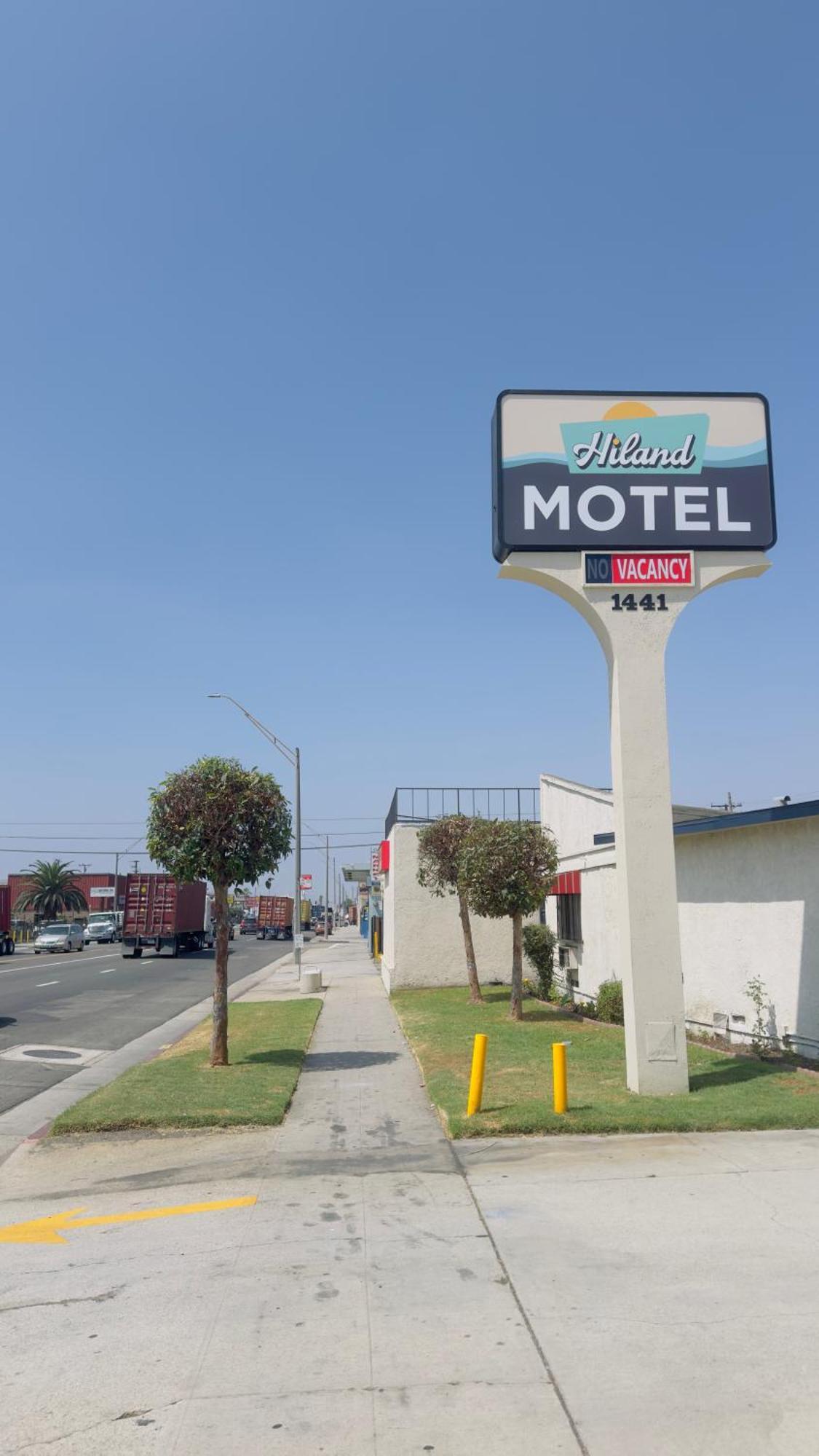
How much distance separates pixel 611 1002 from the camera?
17.8 metres

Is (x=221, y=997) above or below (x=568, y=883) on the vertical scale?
below

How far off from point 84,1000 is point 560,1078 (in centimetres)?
1861

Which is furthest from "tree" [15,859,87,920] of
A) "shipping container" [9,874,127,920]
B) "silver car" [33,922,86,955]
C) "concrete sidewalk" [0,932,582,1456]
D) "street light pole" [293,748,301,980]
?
"concrete sidewalk" [0,932,582,1456]

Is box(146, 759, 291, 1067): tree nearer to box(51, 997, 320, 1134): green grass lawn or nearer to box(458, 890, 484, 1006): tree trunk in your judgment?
box(51, 997, 320, 1134): green grass lawn

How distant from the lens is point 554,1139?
9789mm

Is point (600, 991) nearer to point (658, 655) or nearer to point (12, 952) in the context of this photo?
point (658, 655)

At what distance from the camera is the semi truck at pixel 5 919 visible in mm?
52562

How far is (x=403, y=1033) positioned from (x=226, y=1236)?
10982 mm

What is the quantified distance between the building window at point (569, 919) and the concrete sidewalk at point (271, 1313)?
41.1ft

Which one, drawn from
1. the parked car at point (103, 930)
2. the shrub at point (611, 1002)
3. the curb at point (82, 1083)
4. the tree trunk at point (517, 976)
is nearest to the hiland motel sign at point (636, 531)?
the shrub at point (611, 1002)

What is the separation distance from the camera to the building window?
2221cm

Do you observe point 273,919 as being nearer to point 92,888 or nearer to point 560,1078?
point 92,888

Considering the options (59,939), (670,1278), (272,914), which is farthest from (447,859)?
(272,914)

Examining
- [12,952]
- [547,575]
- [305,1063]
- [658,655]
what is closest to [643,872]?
[658,655]
